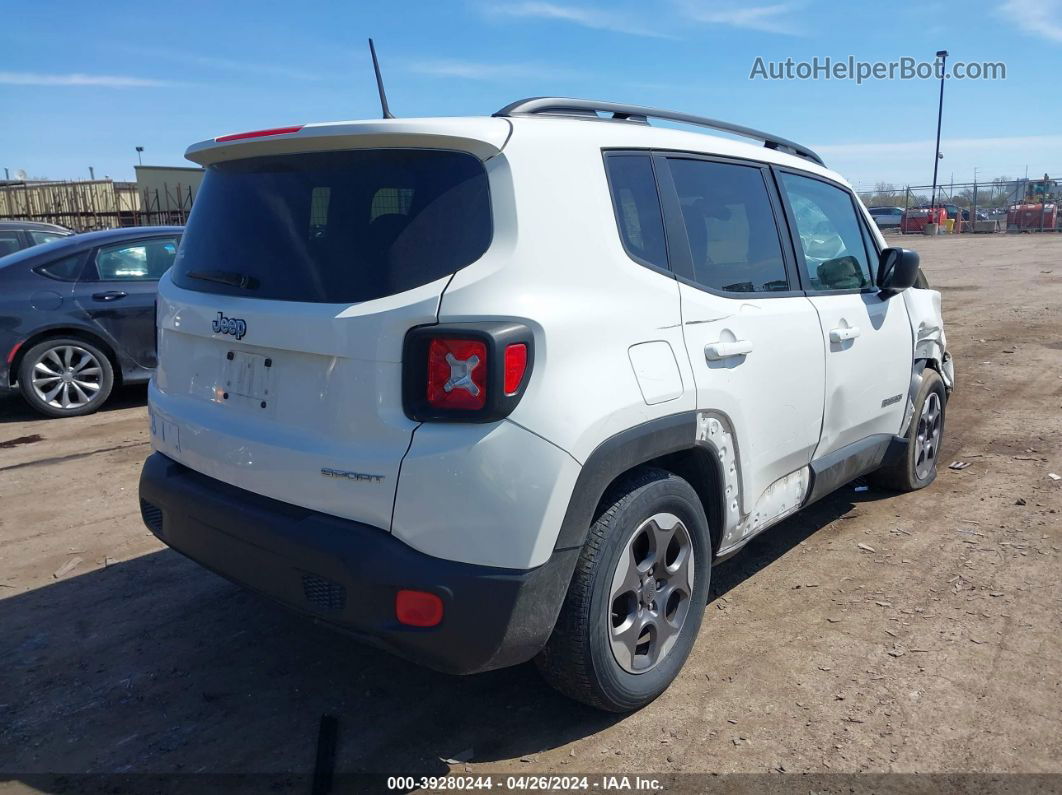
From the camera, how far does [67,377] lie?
7484 millimetres

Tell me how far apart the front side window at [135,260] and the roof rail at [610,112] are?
5746mm

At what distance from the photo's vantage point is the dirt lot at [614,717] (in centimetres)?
282

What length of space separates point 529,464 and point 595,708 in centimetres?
114

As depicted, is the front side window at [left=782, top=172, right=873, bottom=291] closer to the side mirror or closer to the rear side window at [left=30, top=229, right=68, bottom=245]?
the side mirror

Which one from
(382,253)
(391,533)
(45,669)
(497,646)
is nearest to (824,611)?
(497,646)

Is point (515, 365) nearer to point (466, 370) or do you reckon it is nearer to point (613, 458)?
point (466, 370)

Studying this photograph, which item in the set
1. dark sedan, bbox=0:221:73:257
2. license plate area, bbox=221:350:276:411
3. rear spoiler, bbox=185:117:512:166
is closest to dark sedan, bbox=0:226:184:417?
dark sedan, bbox=0:221:73:257

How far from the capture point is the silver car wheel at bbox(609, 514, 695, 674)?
2877 mm

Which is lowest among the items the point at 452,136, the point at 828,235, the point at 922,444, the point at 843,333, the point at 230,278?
the point at 922,444

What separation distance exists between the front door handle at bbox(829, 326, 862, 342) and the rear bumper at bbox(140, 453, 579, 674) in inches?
77.1

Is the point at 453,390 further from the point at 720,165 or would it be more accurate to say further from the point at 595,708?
the point at 720,165

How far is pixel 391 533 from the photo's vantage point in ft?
8.03

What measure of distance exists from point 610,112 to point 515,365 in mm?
1333

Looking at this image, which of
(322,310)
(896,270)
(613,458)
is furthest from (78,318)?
(896,270)
